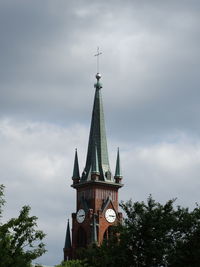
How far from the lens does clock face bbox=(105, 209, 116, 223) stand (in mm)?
145625

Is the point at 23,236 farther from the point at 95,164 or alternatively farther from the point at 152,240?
the point at 95,164

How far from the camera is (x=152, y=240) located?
68312mm

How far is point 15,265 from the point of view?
Result: 5134 centimetres

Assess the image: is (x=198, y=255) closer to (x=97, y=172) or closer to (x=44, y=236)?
(x=44, y=236)

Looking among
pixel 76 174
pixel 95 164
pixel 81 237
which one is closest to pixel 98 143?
pixel 95 164

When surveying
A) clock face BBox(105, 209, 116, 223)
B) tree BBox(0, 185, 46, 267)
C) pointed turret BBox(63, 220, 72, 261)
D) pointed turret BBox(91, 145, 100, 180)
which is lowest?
tree BBox(0, 185, 46, 267)

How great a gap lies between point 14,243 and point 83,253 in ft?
64.4

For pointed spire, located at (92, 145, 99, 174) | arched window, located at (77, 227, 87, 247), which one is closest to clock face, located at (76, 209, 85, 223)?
arched window, located at (77, 227, 87, 247)

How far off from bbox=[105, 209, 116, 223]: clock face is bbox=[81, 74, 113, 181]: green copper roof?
241 inches

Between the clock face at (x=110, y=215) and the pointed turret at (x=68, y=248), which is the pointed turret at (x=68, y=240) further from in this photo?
the clock face at (x=110, y=215)

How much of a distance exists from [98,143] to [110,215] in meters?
13.5

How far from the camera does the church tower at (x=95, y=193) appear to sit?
14525 cm

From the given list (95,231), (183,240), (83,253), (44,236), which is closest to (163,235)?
(183,240)

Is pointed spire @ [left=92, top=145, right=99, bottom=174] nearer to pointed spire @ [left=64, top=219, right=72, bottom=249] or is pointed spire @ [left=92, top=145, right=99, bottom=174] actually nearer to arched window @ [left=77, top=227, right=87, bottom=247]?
arched window @ [left=77, top=227, right=87, bottom=247]
